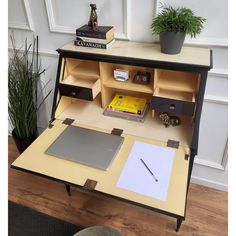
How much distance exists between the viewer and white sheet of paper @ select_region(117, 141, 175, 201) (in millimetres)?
975

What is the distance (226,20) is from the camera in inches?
47.9

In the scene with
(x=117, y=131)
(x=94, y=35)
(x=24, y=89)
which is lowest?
(x=117, y=131)

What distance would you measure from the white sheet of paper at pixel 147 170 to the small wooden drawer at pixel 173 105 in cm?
21

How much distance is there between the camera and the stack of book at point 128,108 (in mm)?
1383

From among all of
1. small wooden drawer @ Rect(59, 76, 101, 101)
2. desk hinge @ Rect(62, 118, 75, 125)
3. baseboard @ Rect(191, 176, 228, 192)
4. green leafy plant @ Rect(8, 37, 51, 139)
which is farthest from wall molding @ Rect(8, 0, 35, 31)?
baseboard @ Rect(191, 176, 228, 192)

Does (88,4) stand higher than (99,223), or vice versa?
(88,4)

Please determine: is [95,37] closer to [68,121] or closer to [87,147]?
[68,121]

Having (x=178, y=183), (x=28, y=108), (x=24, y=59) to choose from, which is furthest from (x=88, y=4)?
(x=178, y=183)

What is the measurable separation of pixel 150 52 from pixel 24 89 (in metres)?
1.06

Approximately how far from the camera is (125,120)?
54.7 inches

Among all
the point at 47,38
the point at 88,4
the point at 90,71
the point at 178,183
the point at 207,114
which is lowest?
the point at 178,183

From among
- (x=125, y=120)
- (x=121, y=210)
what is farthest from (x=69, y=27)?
(x=121, y=210)

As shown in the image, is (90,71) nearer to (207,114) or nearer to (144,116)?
(144,116)

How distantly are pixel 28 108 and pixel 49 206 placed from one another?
0.79 metres
